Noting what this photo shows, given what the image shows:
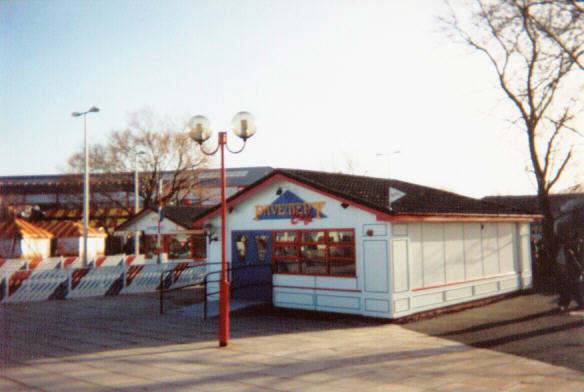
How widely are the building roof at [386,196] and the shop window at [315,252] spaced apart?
3.92 ft

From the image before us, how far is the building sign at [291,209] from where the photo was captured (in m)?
15.7

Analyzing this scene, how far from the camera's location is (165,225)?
107 feet

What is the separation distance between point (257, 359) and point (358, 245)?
5.40 metres

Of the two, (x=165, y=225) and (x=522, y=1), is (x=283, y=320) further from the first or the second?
(x=165, y=225)

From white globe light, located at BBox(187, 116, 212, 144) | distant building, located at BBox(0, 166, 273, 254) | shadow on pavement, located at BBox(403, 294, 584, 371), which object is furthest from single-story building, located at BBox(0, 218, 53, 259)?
shadow on pavement, located at BBox(403, 294, 584, 371)

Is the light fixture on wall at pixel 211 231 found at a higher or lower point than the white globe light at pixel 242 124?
lower

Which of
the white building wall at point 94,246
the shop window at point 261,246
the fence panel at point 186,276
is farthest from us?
the white building wall at point 94,246

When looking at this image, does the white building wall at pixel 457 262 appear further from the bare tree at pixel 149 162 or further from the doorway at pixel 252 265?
the bare tree at pixel 149 162

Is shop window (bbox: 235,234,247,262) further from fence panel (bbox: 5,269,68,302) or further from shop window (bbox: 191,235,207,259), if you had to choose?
shop window (bbox: 191,235,207,259)

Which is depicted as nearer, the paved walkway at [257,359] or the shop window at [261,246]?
the paved walkway at [257,359]

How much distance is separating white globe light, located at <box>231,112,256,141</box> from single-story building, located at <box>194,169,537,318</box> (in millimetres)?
3725

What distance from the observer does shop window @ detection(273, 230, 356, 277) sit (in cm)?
1501

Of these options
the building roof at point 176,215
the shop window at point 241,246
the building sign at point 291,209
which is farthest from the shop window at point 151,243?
the building sign at point 291,209

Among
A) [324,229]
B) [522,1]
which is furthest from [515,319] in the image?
[522,1]
